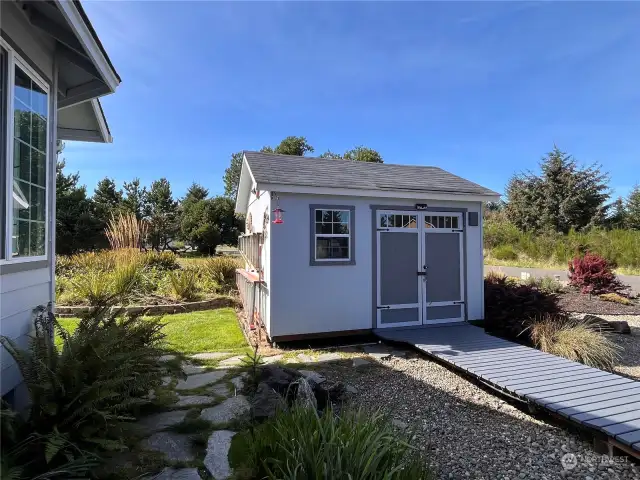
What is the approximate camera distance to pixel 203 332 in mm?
6754

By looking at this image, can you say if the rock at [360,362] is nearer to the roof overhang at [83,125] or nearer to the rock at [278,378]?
the rock at [278,378]

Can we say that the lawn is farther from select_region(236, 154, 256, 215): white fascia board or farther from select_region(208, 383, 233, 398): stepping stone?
select_region(236, 154, 256, 215): white fascia board

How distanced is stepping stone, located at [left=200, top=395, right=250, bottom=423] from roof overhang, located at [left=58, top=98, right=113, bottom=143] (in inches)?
155

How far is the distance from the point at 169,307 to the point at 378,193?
18.8 feet

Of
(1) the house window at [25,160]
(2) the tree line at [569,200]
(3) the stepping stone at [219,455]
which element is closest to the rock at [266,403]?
(3) the stepping stone at [219,455]

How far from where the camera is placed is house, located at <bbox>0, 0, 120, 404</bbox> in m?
2.49

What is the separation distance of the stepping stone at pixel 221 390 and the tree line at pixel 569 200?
68.1 feet

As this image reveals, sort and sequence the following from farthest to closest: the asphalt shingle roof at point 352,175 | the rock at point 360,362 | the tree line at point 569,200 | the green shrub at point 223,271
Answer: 1. the tree line at point 569,200
2. the green shrub at point 223,271
3. the asphalt shingle roof at point 352,175
4. the rock at point 360,362

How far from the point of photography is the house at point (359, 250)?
600 centimetres

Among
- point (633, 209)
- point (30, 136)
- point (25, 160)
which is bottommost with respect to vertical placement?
point (25, 160)

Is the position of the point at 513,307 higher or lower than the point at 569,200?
lower

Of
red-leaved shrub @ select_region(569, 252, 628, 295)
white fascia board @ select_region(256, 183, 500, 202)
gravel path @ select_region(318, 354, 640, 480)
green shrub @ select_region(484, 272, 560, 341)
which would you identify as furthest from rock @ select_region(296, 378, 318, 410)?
red-leaved shrub @ select_region(569, 252, 628, 295)

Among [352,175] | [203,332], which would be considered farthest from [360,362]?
[352,175]

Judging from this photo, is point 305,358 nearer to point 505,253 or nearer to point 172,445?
point 172,445
